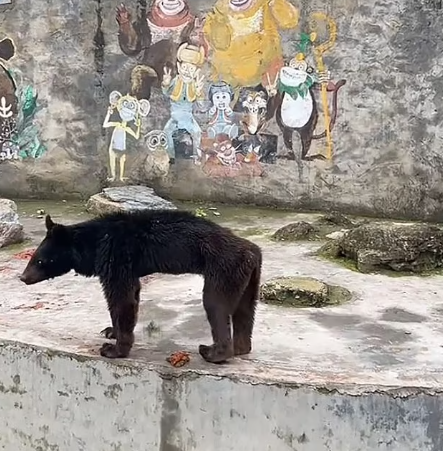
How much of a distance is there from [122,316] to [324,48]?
504cm

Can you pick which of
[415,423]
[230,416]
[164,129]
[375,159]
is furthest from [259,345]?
[164,129]

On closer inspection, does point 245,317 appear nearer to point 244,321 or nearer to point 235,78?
point 244,321

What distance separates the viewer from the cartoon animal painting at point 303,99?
28.3 ft

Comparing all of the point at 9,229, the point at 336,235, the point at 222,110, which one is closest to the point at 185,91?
the point at 222,110

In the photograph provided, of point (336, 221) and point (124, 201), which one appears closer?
point (336, 221)

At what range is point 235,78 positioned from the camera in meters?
8.94

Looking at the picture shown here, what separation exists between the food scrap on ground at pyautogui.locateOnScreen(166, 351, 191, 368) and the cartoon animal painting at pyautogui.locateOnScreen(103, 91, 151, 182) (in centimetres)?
515

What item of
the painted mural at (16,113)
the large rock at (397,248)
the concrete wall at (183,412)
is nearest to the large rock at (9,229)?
the painted mural at (16,113)

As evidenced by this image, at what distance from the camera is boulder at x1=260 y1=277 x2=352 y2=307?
579 centimetres

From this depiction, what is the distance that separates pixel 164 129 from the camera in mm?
9312

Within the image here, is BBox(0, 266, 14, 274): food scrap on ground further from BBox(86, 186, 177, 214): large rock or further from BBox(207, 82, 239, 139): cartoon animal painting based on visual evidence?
BBox(207, 82, 239, 139): cartoon animal painting

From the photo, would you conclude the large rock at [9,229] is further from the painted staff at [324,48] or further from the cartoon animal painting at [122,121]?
the painted staff at [324,48]

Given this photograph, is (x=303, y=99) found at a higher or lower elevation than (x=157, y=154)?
higher

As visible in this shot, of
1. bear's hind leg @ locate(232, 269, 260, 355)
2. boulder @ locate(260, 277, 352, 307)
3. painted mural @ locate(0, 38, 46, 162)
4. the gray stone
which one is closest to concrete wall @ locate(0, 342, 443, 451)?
bear's hind leg @ locate(232, 269, 260, 355)
